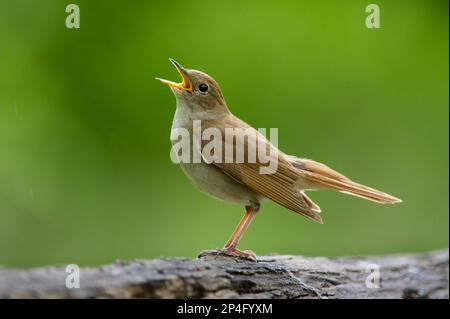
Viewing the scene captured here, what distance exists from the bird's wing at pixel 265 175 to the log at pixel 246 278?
0.47m

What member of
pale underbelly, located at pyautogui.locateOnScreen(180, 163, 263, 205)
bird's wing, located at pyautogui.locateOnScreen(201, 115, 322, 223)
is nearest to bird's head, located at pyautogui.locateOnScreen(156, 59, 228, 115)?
bird's wing, located at pyautogui.locateOnScreen(201, 115, 322, 223)

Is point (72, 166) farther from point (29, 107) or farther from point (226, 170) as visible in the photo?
point (226, 170)

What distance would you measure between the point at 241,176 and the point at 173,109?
1.82 meters

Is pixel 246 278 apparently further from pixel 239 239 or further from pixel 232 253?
pixel 239 239

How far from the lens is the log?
381 cm

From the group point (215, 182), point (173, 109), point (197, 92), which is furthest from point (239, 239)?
point (173, 109)

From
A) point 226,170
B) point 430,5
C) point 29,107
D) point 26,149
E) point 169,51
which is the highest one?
point 430,5

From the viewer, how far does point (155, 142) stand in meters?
6.93

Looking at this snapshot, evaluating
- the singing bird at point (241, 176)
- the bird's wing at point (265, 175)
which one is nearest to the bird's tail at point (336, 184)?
the singing bird at point (241, 176)

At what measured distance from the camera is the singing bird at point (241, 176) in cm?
550

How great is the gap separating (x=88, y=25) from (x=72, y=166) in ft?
4.63
